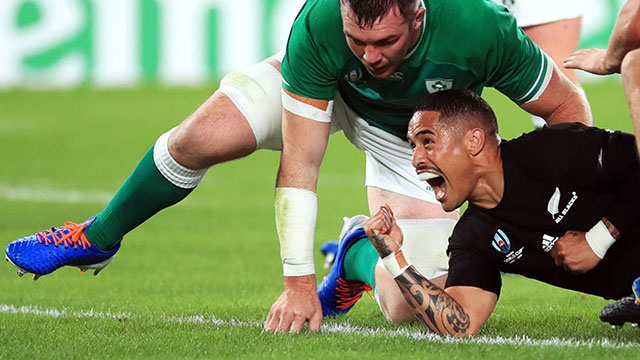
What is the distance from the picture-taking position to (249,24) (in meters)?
15.9

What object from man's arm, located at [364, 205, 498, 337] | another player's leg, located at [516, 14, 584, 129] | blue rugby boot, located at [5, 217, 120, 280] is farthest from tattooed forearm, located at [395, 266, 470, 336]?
another player's leg, located at [516, 14, 584, 129]

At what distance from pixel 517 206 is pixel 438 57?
0.68m

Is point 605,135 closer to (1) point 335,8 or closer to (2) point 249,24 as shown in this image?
(1) point 335,8

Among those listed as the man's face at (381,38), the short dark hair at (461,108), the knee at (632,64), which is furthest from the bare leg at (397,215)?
the knee at (632,64)

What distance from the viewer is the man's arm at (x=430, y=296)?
4.04m

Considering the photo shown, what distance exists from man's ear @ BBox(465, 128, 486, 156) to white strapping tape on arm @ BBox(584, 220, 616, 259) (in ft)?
1.73

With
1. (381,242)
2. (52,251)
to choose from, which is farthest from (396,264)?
(52,251)

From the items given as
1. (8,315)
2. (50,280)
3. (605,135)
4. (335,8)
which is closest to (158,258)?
(50,280)

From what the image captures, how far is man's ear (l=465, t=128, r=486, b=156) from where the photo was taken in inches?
163

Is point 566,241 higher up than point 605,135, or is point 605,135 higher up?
point 605,135

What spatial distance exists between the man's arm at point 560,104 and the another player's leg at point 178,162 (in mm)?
1169

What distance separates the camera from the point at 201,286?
5969mm

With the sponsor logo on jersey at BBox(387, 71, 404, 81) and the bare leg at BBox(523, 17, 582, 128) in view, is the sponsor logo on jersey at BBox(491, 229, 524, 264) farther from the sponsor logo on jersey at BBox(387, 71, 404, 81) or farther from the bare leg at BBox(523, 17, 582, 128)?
the bare leg at BBox(523, 17, 582, 128)

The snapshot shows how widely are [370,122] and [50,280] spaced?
2258 mm
